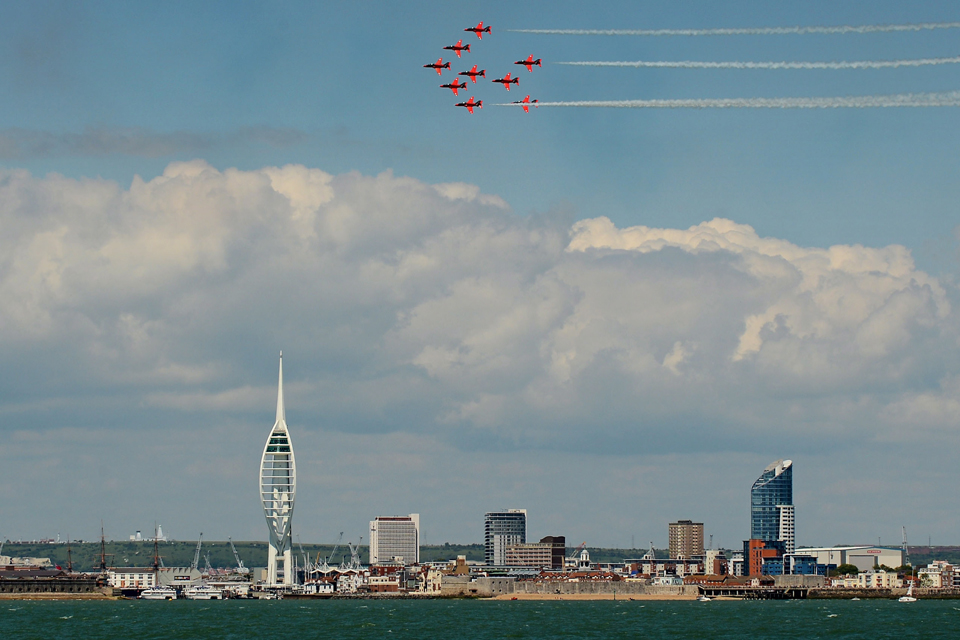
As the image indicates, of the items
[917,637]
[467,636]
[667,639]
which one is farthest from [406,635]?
[917,637]

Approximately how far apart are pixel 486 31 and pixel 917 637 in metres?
108

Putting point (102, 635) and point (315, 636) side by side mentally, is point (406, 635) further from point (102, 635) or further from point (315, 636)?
point (102, 635)

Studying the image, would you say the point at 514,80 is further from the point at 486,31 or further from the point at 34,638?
the point at 34,638

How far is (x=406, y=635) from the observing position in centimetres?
19612

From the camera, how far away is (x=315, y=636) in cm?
19650

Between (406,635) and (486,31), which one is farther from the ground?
(486,31)

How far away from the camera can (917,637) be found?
195375 millimetres

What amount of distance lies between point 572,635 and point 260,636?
1834 inches

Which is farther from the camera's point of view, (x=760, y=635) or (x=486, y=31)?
(x=760, y=635)

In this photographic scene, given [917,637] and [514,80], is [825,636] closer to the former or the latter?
[917,637]

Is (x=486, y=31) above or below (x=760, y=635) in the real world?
above

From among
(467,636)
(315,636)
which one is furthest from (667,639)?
(315,636)

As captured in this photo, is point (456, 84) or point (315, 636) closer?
point (456, 84)

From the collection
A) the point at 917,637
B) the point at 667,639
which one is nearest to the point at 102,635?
the point at 667,639
